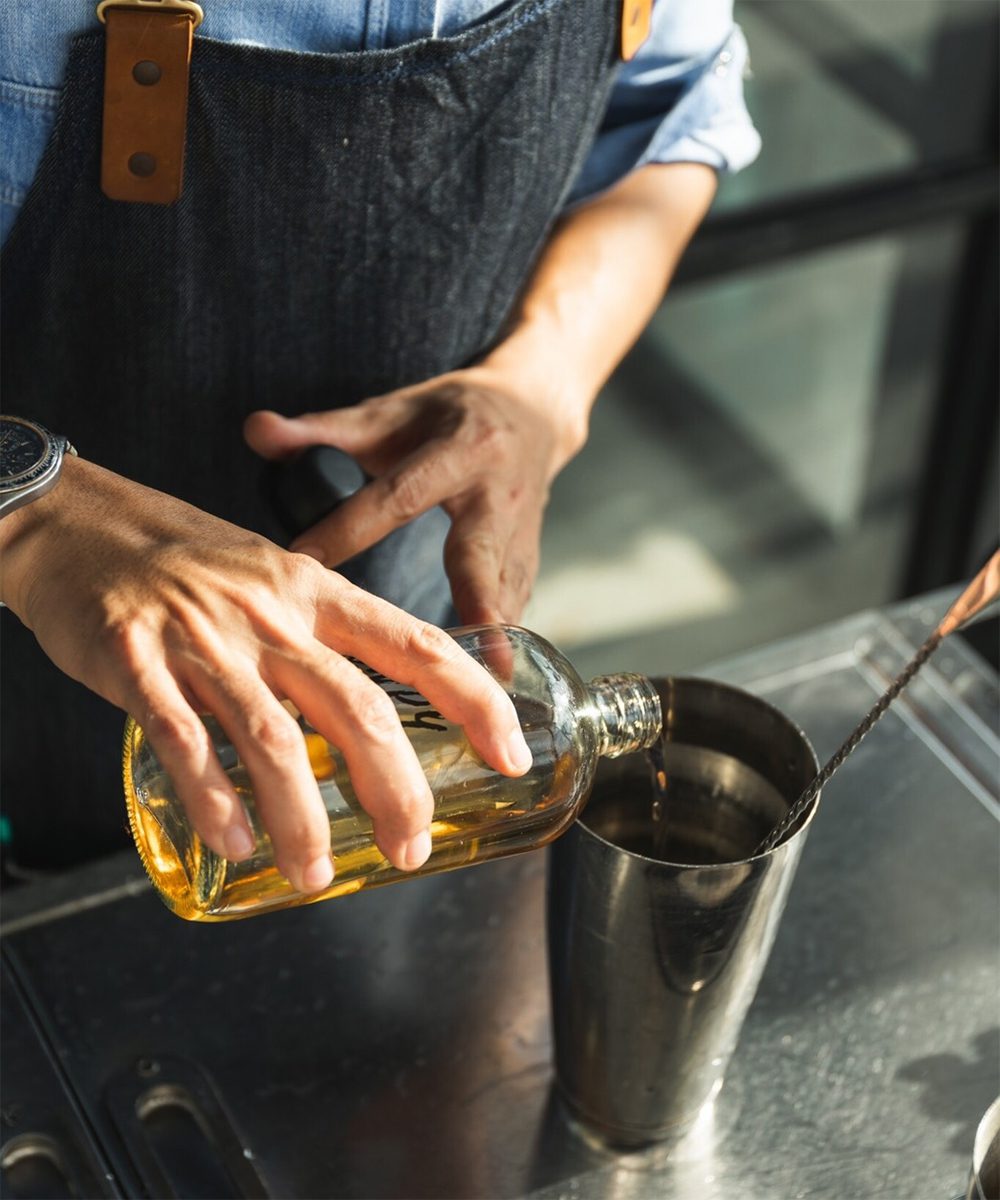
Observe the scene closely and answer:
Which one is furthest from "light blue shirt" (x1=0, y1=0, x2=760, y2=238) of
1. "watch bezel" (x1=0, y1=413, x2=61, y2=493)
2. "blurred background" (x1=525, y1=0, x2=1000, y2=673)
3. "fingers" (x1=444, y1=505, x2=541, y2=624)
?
"blurred background" (x1=525, y1=0, x2=1000, y2=673)

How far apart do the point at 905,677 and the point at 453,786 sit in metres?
0.24

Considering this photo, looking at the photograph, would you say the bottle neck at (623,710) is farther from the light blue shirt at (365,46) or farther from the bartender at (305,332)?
the light blue shirt at (365,46)

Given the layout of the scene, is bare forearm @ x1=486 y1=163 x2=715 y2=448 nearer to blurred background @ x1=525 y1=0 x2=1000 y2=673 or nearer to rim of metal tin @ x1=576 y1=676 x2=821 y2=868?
rim of metal tin @ x1=576 y1=676 x2=821 y2=868

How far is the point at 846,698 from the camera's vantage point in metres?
1.13

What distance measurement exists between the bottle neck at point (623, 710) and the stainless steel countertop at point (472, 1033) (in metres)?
0.24

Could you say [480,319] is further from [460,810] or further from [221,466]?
[460,810]

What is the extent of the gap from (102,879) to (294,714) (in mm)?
360

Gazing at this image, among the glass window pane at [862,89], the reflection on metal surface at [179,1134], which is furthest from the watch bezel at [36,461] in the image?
the glass window pane at [862,89]

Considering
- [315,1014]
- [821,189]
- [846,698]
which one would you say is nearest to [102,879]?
[315,1014]

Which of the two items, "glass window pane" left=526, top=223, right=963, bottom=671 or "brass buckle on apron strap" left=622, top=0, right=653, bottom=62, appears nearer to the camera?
"brass buckle on apron strap" left=622, top=0, right=653, bottom=62

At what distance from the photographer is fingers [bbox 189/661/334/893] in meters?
0.60

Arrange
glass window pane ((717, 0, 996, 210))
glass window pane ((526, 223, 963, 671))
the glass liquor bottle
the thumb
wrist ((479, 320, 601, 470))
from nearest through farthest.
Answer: the glass liquor bottle → the thumb → wrist ((479, 320, 601, 470)) → glass window pane ((717, 0, 996, 210)) → glass window pane ((526, 223, 963, 671))

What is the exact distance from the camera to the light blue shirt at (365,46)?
829 mm

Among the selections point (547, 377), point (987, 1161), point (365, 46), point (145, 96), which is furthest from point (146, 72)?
point (987, 1161)
